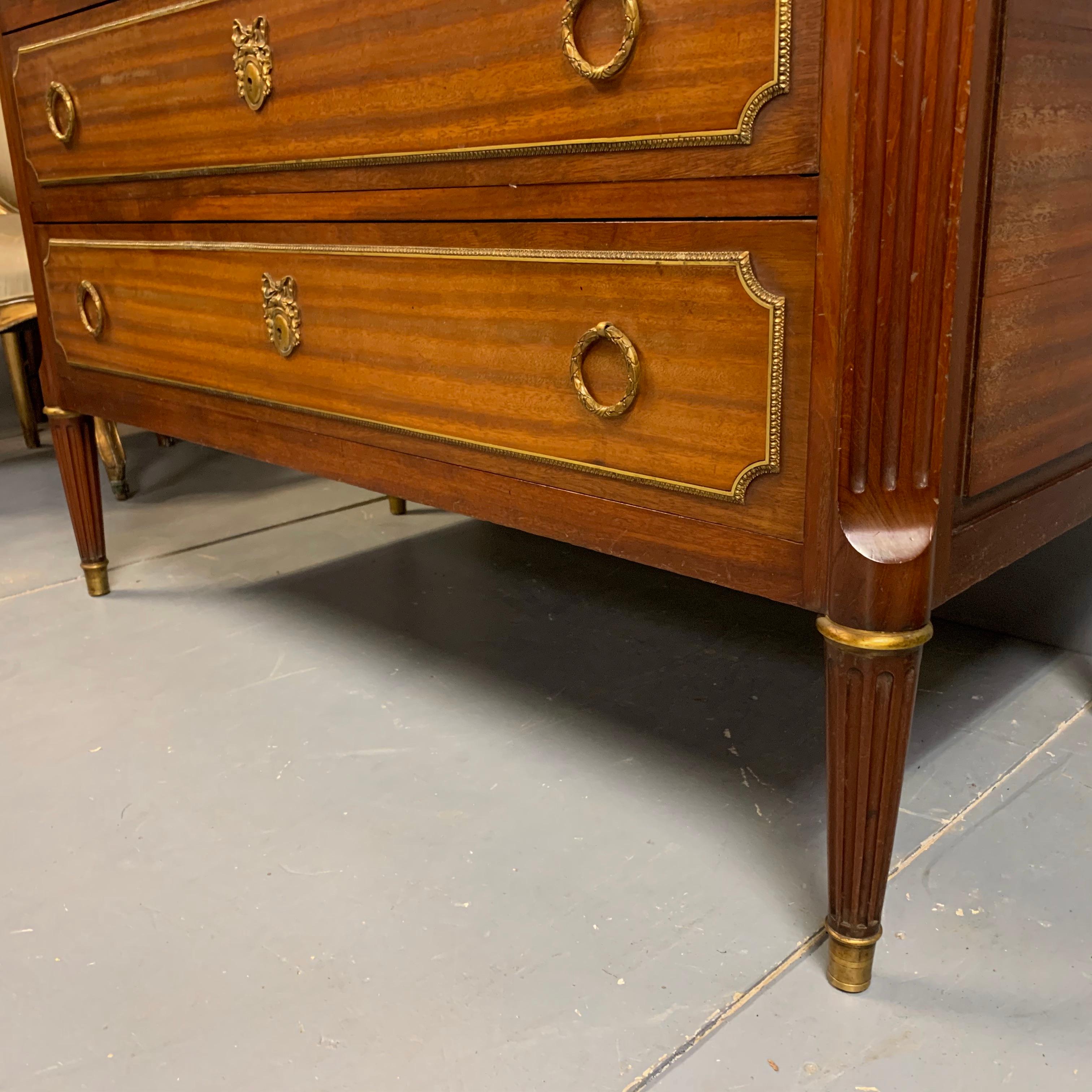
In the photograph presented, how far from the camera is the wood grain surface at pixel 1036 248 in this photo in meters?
0.75

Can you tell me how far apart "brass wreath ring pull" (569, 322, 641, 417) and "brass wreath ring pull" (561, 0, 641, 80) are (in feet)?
0.60

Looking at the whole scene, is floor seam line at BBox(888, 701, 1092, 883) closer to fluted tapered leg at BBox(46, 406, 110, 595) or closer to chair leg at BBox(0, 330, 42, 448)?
fluted tapered leg at BBox(46, 406, 110, 595)

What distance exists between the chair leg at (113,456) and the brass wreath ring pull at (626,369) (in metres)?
1.69

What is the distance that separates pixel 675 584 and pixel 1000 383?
0.91 meters

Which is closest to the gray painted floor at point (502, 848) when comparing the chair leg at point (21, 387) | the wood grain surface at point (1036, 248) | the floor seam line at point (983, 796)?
the floor seam line at point (983, 796)

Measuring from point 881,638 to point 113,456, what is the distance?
1957mm

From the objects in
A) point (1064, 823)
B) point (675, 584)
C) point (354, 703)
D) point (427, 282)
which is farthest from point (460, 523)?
point (1064, 823)

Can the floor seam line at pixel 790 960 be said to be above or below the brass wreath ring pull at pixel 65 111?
below

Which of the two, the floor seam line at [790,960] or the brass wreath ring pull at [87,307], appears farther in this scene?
the brass wreath ring pull at [87,307]

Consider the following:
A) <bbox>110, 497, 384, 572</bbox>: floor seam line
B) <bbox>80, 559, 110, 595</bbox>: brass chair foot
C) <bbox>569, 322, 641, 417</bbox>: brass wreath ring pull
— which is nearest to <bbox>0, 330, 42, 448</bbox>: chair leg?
<bbox>110, 497, 384, 572</bbox>: floor seam line

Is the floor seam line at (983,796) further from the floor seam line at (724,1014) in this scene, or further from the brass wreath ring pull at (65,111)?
the brass wreath ring pull at (65,111)

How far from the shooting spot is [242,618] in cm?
163

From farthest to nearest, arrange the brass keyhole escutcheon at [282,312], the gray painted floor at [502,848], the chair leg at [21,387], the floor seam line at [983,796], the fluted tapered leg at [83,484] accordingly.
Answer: the chair leg at [21,387], the fluted tapered leg at [83,484], the brass keyhole escutcheon at [282,312], the floor seam line at [983,796], the gray painted floor at [502,848]

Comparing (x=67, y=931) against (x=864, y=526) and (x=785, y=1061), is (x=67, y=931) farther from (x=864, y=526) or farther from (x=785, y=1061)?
(x=864, y=526)
